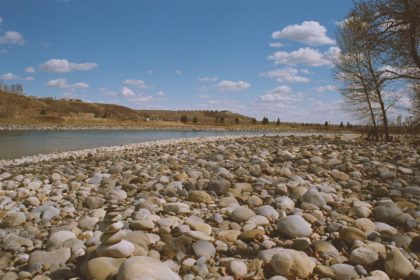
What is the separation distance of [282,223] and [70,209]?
3.04 m

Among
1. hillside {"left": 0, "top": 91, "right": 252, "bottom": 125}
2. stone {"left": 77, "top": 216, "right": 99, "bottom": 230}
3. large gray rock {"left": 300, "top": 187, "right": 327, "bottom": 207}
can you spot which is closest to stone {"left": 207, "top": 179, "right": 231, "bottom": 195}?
large gray rock {"left": 300, "top": 187, "right": 327, "bottom": 207}

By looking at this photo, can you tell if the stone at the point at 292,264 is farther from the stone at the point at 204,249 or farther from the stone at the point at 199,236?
the stone at the point at 199,236

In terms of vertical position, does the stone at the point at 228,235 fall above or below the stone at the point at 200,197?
below

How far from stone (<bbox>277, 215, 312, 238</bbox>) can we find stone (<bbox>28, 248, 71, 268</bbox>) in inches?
90.3

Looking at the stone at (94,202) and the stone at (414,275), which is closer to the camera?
the stone at (414,275)

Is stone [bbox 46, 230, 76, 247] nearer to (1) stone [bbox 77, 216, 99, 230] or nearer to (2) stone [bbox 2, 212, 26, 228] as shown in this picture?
(1) stone [bbox 77, 216, 99, 230]

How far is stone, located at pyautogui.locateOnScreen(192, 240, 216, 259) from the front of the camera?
11.0 feet

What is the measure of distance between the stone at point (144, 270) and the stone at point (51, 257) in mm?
844

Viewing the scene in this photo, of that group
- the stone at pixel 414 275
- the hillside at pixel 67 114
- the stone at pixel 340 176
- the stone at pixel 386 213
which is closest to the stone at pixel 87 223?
the stone at pixel 414 275

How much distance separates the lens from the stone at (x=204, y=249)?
3.37 meters

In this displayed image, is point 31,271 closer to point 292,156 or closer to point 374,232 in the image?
point 374,232

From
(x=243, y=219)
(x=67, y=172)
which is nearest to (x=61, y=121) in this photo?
(x=67, y=172)

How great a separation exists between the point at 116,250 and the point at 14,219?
2103mm

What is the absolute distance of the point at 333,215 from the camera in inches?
180
